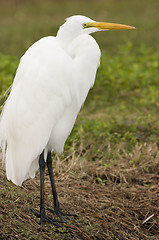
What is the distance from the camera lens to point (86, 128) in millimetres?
4418

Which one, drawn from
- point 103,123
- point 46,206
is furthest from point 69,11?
point 46,206

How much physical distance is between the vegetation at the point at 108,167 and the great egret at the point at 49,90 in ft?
1.33

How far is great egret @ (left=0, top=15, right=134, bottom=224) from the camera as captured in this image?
8.47 ft

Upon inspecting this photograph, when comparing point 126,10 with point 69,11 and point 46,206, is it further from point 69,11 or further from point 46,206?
point 46,206

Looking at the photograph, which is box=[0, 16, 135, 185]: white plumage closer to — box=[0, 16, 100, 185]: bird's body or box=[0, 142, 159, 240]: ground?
box=[0, 16, 100, 185]: bird's body

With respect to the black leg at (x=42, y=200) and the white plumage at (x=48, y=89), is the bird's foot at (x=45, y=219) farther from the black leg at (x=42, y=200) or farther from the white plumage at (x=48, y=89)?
the white plumage at (x=48, y=89)

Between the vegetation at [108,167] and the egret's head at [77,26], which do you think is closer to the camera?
the egret's head at [77,26]

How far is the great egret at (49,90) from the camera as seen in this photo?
258 centimetres

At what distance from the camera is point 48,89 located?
2.59 m

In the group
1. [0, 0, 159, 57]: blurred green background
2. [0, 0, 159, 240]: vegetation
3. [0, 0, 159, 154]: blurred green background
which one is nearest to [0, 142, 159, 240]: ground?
[0, 0, 159, 240]: vegetation

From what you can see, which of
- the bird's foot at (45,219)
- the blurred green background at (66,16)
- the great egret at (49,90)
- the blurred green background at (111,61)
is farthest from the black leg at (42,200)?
the blurred green background at (66,16)

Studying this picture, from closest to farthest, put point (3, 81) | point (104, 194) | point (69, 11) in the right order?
point (104, 194)
point (3, 81)
point (69, 11)

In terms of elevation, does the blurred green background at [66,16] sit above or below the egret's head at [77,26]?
above

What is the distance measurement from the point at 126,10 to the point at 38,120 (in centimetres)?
842
